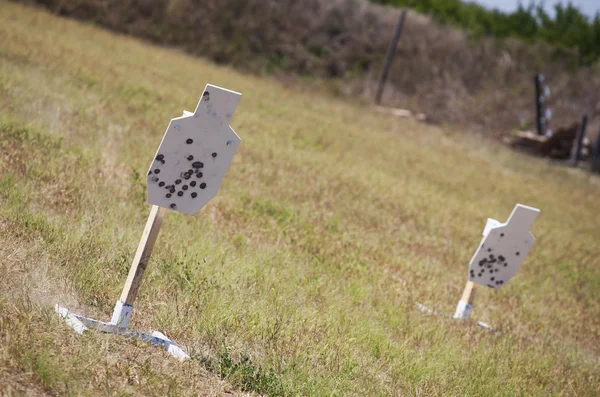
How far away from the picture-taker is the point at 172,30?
28219 millimetres

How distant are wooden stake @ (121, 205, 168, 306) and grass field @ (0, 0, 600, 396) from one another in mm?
322

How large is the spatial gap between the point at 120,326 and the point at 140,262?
0.40 metres

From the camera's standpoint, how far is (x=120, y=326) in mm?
4160

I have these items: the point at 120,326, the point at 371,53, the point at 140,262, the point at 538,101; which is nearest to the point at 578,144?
the point at 538,101

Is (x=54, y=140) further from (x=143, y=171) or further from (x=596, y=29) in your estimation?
(x=596, y=29)

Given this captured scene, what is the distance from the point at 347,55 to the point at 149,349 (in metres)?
30.9

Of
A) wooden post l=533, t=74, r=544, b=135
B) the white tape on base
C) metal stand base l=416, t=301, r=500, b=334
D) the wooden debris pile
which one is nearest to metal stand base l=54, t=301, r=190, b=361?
metal stand base l=416, t=301, r=500, b=334

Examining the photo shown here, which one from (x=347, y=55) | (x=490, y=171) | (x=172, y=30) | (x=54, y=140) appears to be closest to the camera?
(x=54, y=140)

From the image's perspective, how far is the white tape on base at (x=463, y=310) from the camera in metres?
6.80

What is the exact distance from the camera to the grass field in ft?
13.5

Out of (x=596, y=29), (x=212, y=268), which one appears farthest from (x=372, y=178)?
(x=596, y=29)

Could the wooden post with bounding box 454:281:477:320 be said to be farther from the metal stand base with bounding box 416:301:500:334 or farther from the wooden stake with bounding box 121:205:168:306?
the wooden stake with bounding box 121:205:168:306

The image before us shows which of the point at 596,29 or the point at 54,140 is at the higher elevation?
the point at 596,29

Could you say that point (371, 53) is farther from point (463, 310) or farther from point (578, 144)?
point (463, 310)
